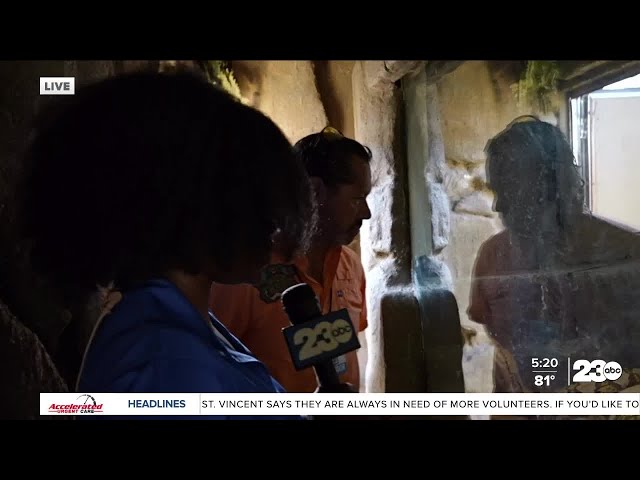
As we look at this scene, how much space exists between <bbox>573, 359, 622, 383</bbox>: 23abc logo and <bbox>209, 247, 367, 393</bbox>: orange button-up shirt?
0.59m

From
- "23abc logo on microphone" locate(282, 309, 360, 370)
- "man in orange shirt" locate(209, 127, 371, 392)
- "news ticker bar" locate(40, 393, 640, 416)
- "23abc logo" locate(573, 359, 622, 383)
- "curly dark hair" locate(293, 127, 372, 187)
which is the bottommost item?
"news ticker bar" locate(40, 393, 640, 416)

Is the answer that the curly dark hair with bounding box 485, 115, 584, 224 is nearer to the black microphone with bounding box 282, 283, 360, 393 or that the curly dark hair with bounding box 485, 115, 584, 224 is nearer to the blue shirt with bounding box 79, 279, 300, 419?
the black microphone with bounding box 282, 283, 360, 393

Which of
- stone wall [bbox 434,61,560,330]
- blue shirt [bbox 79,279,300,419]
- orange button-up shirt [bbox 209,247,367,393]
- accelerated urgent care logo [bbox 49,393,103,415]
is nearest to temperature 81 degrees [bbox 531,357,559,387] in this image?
stone wall [bbox 434,61,560,330]

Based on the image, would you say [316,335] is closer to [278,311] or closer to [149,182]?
[278,311]

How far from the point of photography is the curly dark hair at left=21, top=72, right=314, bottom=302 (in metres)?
1.70

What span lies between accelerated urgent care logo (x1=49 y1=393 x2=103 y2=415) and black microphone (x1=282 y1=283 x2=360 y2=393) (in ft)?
1.78

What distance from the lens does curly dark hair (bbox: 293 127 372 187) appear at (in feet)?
5.71

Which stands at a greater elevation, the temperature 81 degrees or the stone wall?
the stone wall

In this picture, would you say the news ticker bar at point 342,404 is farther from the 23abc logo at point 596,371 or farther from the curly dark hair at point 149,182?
the curly dark hair at point 149,182

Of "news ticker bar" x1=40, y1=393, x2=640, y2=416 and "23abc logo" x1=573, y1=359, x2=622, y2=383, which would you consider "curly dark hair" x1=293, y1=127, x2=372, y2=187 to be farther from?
"23abc logo" x1=573, y1=359, x2=622, y2=383

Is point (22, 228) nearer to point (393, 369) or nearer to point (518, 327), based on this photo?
point (393, 369)

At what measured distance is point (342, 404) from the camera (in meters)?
1.75
